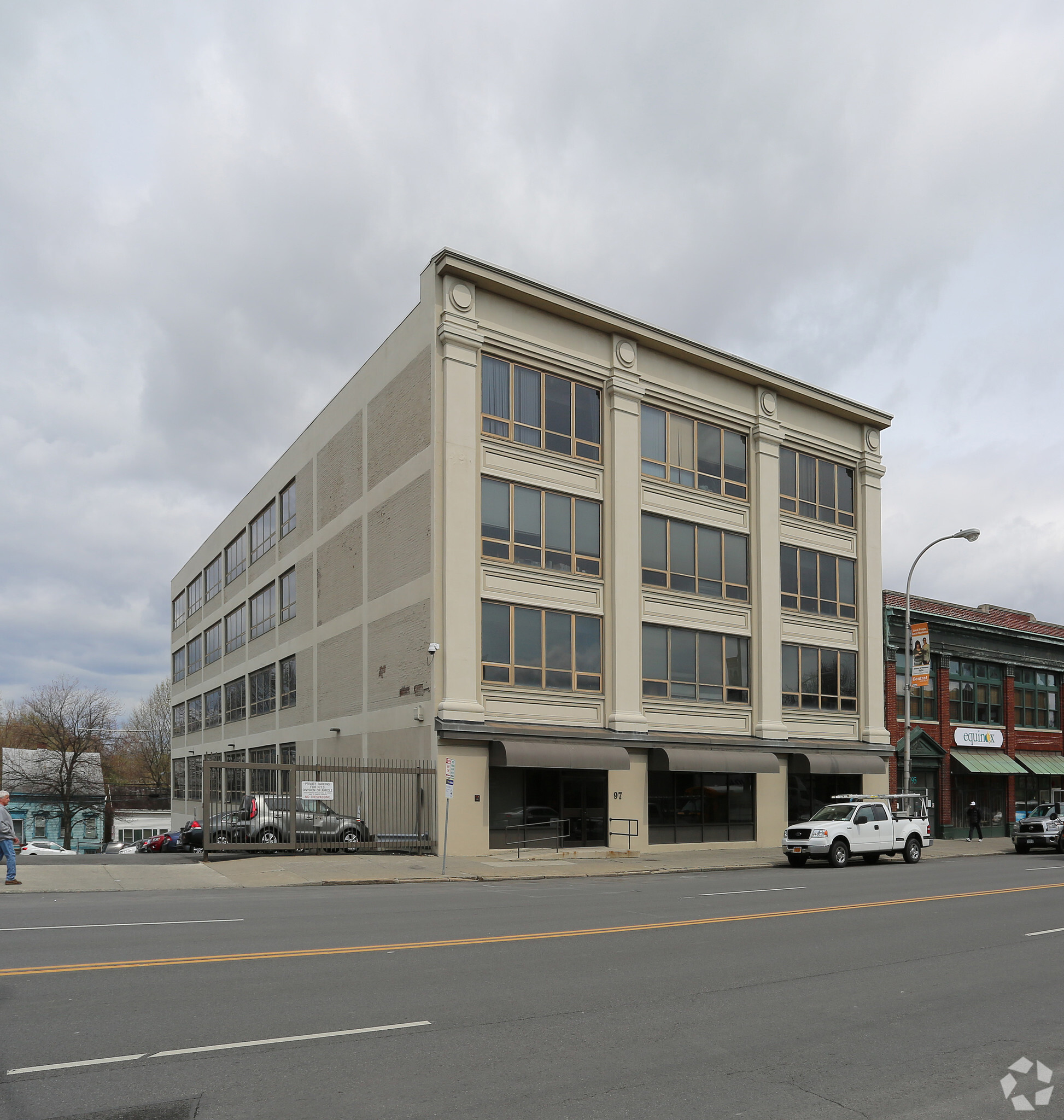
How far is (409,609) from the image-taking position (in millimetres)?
29344

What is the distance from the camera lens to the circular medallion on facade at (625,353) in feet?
104

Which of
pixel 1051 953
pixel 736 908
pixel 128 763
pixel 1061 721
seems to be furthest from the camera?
pixel 128 763

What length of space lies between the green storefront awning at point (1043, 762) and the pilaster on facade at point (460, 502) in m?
30.6

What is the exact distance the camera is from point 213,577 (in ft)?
186

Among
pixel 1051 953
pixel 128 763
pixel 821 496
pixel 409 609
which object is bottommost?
pixel 128 763

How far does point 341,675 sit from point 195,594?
2994cm

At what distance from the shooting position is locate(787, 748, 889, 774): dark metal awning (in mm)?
34875

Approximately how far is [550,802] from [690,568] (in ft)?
29.5

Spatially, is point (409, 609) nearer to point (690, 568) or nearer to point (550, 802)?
point (550, 802)

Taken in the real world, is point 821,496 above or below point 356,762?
above

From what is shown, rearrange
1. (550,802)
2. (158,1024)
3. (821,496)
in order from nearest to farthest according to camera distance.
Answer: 1. (158,1024)
2. (550,802)
3. (821,496)

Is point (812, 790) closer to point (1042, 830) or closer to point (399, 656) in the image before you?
point (1042, 830)

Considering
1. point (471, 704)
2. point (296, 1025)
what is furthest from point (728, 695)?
point (296, 1025)

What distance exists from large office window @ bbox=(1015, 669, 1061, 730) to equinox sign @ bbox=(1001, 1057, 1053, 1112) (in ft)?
143
